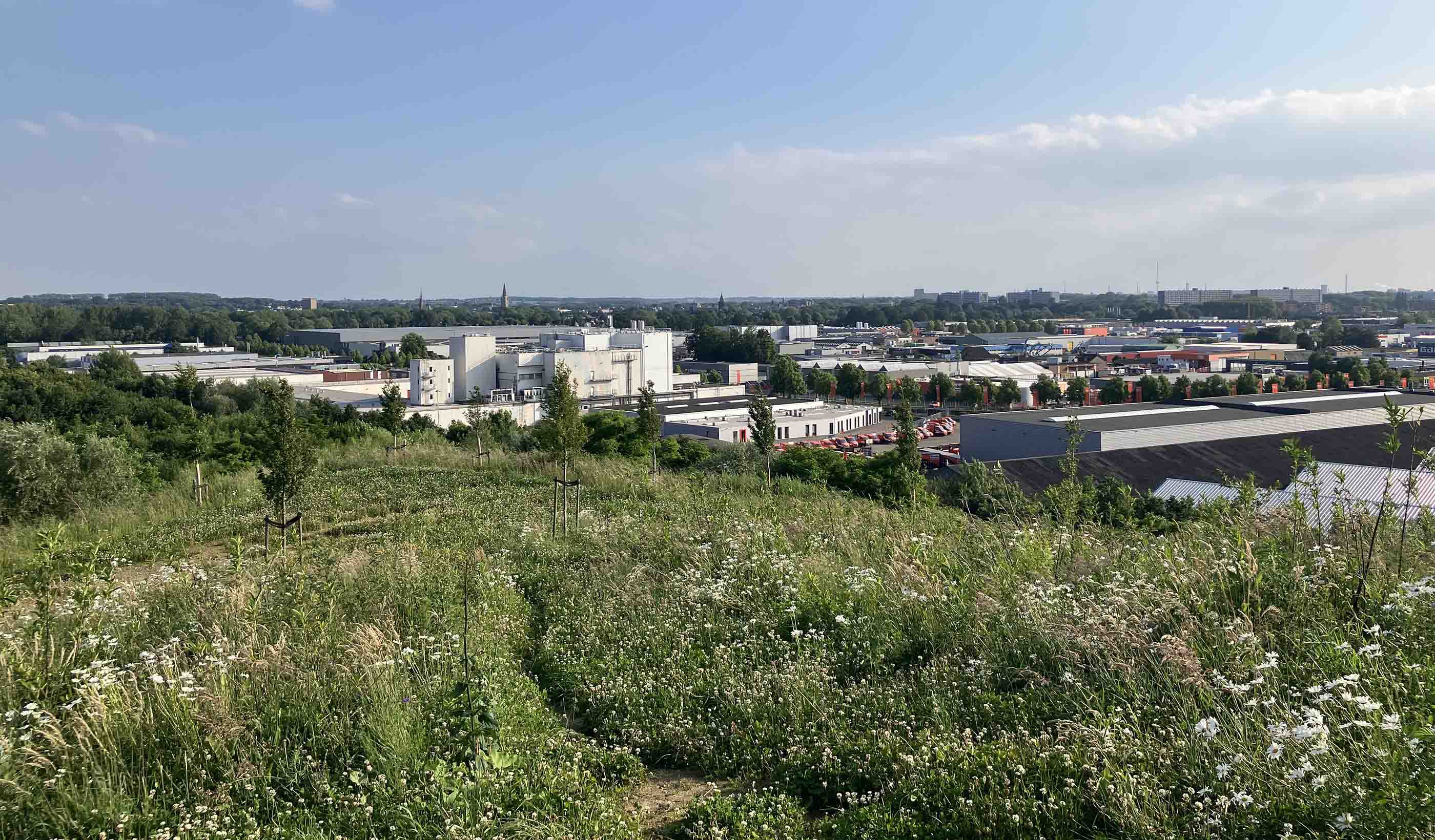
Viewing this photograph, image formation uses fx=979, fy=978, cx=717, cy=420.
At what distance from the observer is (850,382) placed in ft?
200

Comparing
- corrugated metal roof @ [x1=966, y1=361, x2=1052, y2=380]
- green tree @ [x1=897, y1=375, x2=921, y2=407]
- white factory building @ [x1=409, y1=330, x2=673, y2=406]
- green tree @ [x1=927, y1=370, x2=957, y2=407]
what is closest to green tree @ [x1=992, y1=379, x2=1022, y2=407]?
green tree @ [x1=927, y1=370, x2=957, y2=407]

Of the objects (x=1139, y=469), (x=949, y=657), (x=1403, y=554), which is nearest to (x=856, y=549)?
(x=949, y=657)

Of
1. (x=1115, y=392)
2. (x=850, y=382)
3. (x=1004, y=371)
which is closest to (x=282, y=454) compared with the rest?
(x=1115, y=392)

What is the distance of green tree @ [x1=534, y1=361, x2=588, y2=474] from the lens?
1173 centimetres

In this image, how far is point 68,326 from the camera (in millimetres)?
98625

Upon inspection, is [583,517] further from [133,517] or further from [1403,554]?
[1403,554]

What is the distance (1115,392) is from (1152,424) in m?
23.9

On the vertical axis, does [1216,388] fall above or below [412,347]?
below

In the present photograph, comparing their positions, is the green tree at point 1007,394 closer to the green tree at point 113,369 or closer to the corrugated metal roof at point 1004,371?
the corrugated metal roof at point 1004,371

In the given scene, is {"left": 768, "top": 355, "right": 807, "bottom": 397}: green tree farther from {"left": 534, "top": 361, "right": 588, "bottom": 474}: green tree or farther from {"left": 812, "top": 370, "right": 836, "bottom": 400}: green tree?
{"left": 534, "top": 361, "right": 588, "bottom": 474}: green tree

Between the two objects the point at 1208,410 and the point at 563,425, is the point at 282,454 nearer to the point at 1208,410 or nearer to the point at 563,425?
the point at 563,425

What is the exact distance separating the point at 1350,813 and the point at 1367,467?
19796 millimetres

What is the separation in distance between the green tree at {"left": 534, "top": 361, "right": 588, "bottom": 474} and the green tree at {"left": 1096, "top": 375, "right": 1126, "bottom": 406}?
4351 centimetres

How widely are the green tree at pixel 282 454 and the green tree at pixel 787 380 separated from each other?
54681mm
